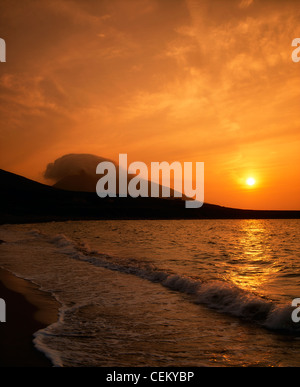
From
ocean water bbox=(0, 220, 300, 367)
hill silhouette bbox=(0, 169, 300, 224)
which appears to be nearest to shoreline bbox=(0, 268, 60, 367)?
ocean water bbox=(0, 220, 300, 367)

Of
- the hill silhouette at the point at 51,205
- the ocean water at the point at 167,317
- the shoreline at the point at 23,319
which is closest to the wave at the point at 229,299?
the ocean water at the point at 167,317

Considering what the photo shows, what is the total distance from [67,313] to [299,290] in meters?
7.96

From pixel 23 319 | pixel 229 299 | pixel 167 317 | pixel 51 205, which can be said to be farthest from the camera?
pixel 51 205

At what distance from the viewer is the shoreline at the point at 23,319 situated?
585cm

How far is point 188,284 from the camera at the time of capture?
13.0m

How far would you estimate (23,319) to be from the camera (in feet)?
27.2

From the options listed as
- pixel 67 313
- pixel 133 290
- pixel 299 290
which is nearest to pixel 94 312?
pixel 67 313

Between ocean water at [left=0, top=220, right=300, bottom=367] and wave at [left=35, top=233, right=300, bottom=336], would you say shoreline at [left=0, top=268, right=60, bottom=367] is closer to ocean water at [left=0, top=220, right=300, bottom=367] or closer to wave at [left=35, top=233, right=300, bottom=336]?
ocean water at [left=0, top=220, right=300, bottom=367]

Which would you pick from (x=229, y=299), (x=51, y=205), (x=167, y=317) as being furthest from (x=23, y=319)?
(x=51, y=205)

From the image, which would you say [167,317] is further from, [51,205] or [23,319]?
[51,205]

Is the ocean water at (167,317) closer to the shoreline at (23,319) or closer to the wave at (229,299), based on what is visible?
the wave at (229,299)
